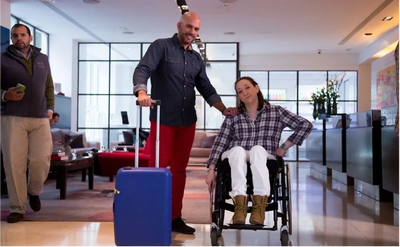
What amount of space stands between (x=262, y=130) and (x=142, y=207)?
987mm

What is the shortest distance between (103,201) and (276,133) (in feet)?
8.26

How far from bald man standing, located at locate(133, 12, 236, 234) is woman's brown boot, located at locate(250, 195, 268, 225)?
63 cm

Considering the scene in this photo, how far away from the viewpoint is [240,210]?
242cm

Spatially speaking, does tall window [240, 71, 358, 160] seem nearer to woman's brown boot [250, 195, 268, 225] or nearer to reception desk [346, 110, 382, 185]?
reception desk [346, 110, 382, 185]

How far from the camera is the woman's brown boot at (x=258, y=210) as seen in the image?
2373mm

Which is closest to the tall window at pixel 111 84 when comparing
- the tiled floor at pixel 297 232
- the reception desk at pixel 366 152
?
the reception desk at pixel 366 152

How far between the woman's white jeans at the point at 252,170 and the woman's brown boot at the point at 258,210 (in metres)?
0.03

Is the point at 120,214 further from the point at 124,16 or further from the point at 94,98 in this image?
the point at 94,98

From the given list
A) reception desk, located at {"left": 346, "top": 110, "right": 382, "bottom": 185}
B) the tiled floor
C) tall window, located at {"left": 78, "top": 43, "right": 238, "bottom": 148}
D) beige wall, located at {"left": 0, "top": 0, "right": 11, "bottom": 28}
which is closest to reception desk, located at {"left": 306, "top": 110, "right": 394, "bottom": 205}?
reception desk, located at {"left": 346, "top": 110, "right": 382, "bottom": 185}

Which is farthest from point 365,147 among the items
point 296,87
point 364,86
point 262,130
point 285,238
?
point 296,87

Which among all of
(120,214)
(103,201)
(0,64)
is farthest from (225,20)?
(120,214)

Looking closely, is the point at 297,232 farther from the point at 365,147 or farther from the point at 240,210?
the point at 365,147

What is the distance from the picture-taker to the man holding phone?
11.0ft

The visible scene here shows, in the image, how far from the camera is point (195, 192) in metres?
5.37
